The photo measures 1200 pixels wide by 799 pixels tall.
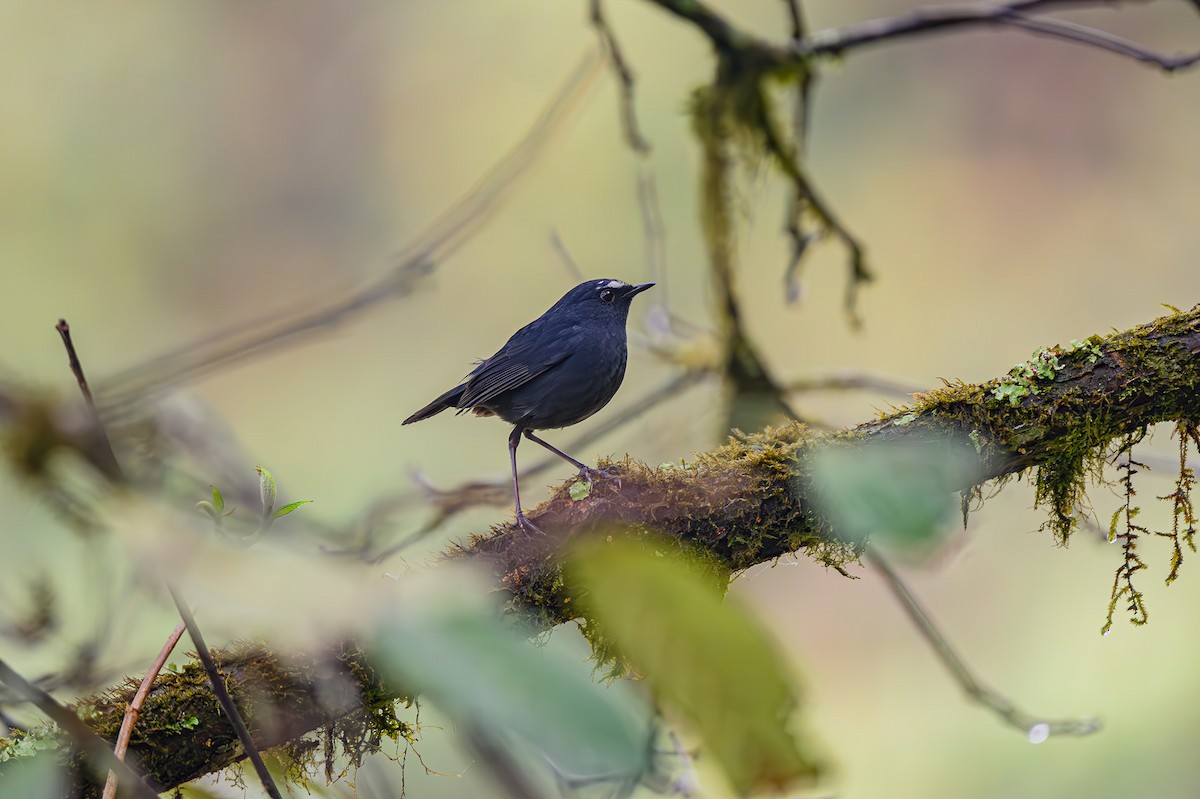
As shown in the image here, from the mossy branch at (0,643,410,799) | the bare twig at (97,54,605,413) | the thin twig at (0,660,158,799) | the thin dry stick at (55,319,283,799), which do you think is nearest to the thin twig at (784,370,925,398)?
the bare twig at (97,54,605,413)

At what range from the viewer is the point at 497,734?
0.65m

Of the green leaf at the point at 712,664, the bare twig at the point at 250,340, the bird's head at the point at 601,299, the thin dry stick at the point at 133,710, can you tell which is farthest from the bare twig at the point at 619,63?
the green leaf at the point at 712,664

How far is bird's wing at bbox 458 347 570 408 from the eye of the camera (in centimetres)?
337

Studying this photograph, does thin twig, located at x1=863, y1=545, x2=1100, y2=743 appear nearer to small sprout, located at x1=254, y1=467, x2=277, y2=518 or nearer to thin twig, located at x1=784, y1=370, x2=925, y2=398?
thin twig, located at x1=784, y1=370, x2=925, y2=398

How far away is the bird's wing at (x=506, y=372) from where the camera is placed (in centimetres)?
337

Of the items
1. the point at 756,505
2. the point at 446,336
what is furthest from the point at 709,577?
the point at 446,336

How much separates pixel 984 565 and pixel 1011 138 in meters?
4.00

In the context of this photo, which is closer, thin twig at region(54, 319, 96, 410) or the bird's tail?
thin twig at region(54, 319, 96, 410)

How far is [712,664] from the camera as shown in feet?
2.13

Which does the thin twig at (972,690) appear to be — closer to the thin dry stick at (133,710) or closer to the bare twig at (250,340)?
the bare twig at (250,340)

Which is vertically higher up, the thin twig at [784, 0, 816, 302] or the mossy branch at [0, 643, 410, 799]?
the thin twig at [784, 0, 816, 302]

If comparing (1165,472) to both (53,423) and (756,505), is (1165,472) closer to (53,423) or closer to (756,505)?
(756,505)

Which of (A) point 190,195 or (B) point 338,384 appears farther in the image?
(A) point 190,195

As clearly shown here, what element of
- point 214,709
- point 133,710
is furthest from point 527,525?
point 133,710
